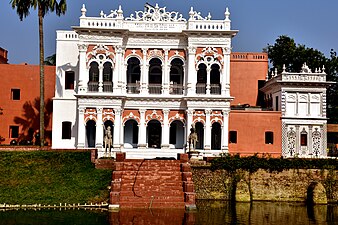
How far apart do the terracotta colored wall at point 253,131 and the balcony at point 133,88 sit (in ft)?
22.0

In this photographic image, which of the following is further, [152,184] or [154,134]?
[154,134]

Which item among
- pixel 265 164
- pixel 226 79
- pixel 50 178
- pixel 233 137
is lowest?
pixel 50 178

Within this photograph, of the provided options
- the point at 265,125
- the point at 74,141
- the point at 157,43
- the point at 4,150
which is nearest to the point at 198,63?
the point at 157,43

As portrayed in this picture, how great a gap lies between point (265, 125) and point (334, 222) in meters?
16.7

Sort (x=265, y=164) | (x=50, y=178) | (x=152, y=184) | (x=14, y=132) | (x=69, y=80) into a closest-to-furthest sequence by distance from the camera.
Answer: (x=152, y=184) → (x=50, y=178) → (x=265, y=164) → (x=69, y=80) → (x=14, y=132)

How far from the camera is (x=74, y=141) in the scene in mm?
39688

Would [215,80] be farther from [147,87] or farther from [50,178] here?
[50,178]

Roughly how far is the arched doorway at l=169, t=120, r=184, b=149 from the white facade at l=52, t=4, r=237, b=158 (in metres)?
0.07

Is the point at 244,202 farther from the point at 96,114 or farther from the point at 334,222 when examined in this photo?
the point at 96,114

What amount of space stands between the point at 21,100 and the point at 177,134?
1174 centimetres

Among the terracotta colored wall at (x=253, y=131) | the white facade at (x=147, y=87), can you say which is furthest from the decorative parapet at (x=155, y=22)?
the terracotta colored wall at (x=253, y=131)

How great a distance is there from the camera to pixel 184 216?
2436cm

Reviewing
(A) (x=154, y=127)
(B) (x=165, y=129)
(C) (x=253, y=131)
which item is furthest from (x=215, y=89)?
(A) (x=154, y=127)

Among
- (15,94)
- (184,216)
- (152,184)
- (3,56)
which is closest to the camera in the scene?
(184,216)
